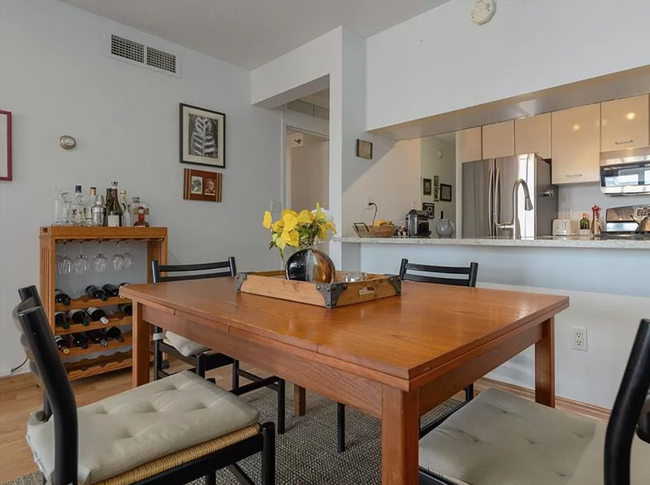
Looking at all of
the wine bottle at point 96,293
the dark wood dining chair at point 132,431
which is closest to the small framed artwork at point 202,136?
the wine bottle at point 96,293

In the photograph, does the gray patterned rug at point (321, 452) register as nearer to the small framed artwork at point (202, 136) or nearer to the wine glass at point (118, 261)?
the wine glass at point (118, 261)

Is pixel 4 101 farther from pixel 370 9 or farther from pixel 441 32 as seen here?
pixel 441 32

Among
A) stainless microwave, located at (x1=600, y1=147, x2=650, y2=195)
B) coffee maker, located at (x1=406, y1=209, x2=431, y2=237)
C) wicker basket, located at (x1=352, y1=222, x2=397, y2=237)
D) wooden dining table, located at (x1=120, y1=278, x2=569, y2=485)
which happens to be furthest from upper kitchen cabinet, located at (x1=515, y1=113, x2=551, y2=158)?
wooden dining table, located at (x1=120, y1=278, x2=569, y2=485)

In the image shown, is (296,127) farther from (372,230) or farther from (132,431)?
(132,431)

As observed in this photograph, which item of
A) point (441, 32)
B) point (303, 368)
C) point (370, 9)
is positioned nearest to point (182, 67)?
point (370, 9)

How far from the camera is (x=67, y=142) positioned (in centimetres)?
269

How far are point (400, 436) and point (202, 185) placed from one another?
3.13 meters

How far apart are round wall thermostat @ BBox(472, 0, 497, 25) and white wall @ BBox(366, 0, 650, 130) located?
36 millimetres

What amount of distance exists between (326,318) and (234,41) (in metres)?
2.98

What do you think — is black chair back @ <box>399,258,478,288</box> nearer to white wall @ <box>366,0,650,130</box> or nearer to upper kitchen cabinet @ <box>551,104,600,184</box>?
white wall @ <box>366,0,650,130</box>

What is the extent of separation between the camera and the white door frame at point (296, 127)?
13.4 ft

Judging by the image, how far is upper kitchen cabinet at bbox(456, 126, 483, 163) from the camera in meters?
4.53

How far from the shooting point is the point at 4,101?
2.47 meters

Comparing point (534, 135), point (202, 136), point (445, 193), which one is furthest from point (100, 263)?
point (445, 193)
